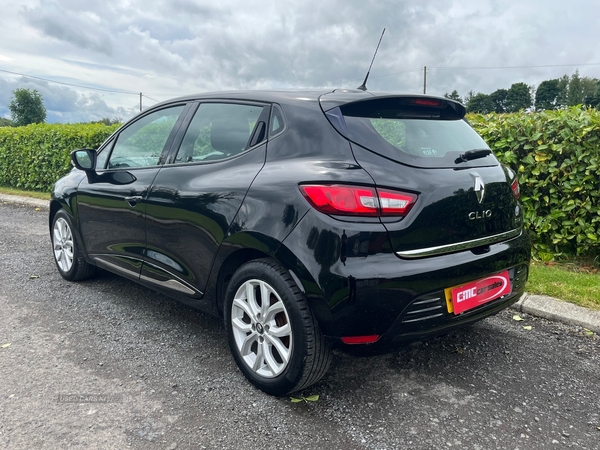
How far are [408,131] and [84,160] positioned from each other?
2674mm

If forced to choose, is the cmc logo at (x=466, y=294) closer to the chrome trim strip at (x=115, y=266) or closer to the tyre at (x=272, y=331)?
the tyre at (x=272, y=331)

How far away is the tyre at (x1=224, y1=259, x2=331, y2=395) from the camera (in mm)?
2465

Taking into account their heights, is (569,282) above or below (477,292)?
below

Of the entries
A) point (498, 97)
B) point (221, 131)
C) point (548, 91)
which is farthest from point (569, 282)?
point (548, 91)

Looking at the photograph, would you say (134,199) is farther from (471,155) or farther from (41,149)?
(41,149)

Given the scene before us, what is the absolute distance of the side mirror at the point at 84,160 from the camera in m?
4.05

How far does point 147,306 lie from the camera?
13.5 feet

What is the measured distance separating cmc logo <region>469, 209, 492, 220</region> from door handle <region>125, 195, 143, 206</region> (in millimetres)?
2149

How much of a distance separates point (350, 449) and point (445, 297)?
839 mm

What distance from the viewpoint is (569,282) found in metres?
4.48

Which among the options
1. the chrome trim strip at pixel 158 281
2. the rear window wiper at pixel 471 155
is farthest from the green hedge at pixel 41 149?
the rear window wiper at pixel 471 155

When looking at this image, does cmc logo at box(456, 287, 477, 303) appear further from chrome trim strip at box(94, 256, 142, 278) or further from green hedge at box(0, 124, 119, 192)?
green hedge at box(0, 124, 119, 192)

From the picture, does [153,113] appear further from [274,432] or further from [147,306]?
[274,432]

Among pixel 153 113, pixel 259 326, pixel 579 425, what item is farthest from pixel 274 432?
pixel 153 113
